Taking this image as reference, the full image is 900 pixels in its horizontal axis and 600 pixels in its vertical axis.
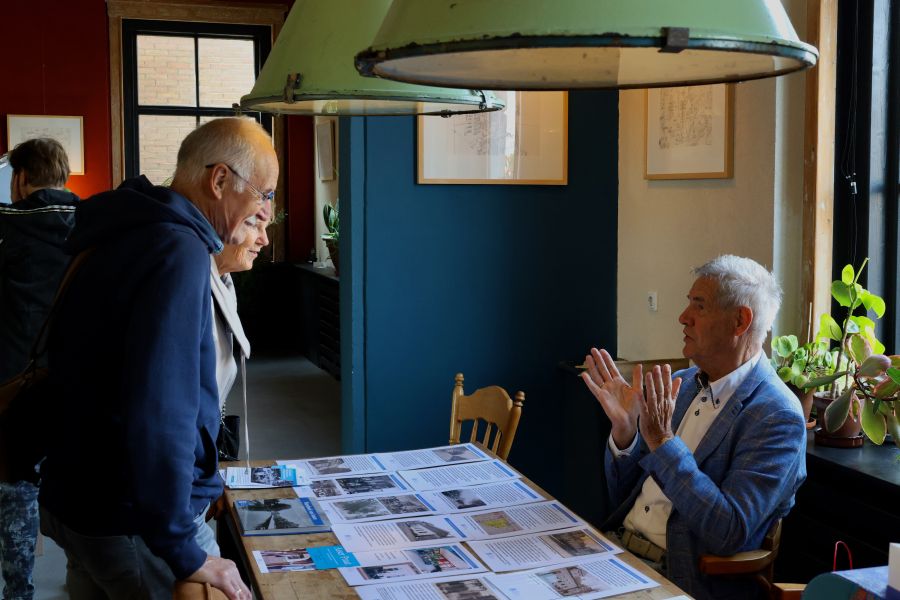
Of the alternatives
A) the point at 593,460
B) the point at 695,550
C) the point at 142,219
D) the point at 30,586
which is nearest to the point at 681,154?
the point at 593,460

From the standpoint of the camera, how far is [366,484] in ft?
8.93

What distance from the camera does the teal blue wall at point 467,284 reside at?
4324 millimetres

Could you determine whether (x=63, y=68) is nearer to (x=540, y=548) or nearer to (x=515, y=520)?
(x=515, y=520)

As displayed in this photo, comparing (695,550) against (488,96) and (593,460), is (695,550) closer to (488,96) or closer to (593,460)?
(488,96)

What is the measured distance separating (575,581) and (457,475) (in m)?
0.84

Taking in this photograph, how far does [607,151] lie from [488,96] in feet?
8.52

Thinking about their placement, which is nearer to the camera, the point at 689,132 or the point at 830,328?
the point at 830,328

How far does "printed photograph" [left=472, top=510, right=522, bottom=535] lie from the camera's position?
233 cm

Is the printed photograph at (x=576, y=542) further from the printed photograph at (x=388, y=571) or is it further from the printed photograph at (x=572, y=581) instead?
the printed photograph at (x=388, y=571)

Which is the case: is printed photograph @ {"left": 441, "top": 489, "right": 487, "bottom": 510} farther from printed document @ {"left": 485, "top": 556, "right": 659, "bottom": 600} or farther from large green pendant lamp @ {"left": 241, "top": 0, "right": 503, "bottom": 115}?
large green pendant lamp @ {"left": 241, "top": 0, "right": 503, "bottom": 115}

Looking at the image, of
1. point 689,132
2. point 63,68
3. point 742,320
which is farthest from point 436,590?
point 63,68

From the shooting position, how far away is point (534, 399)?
4.63 metres

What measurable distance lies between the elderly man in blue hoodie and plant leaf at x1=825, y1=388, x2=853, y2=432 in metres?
1.67

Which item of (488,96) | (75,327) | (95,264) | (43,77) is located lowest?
(75,327)
